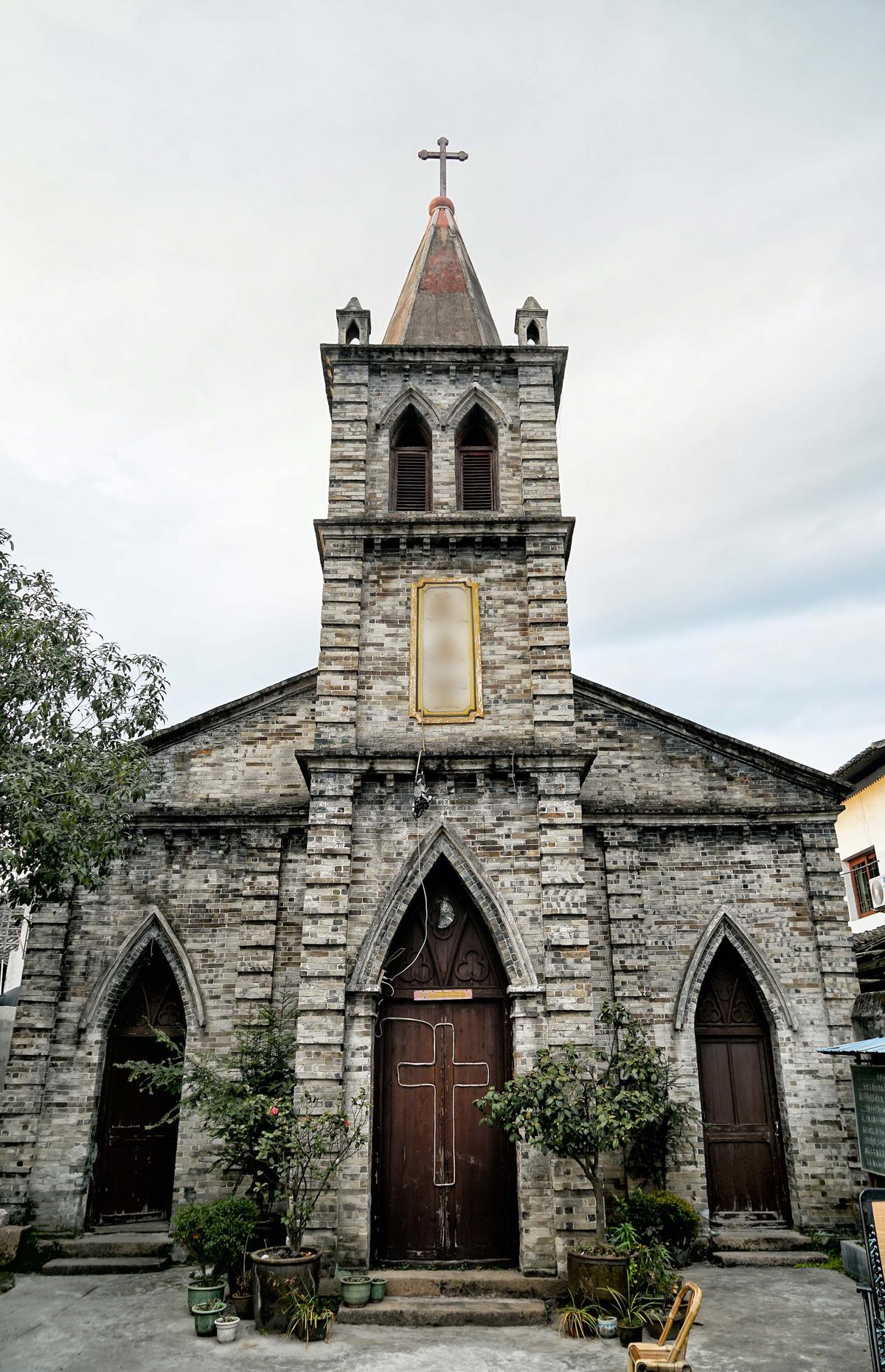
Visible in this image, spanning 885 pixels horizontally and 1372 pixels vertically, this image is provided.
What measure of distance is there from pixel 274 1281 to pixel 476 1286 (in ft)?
7.64

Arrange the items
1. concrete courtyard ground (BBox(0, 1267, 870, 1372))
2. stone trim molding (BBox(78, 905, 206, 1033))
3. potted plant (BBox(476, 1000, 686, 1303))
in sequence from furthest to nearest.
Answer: stone trim molding (BBox(78, 905, 206, 1033))
potted plant (BBox(476, 1000, 686, 1303))
concrete courtyard ground (BBox(0, 1267, 870, 1372))

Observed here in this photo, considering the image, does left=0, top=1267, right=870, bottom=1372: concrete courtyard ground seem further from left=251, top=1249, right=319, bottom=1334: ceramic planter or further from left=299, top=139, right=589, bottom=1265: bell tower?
left=299, top=139, right=589, bottom=1265: bell tower

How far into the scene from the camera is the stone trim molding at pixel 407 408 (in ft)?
52.3

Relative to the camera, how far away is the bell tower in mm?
12188

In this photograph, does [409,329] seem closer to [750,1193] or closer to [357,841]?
[357,841]

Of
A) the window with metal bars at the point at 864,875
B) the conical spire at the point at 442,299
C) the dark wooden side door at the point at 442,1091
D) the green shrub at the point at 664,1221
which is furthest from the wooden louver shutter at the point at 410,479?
the window with metal bars at the point at 864,875

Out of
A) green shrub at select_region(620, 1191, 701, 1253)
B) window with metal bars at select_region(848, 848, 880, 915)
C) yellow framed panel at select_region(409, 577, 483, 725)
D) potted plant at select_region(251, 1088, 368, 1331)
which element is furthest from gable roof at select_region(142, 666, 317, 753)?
window with metal bars at select_region(848, 848, 880, 915)

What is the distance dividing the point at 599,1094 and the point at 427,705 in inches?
216

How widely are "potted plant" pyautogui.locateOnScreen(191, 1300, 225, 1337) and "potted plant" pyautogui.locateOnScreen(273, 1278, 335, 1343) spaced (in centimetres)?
61

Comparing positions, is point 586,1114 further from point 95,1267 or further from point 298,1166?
point 95,1267

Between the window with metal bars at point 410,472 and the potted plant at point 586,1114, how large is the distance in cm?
859

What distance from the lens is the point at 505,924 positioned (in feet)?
40.2

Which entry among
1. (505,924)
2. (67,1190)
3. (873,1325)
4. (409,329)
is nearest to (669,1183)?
(505,924)

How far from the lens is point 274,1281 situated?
999 cm
